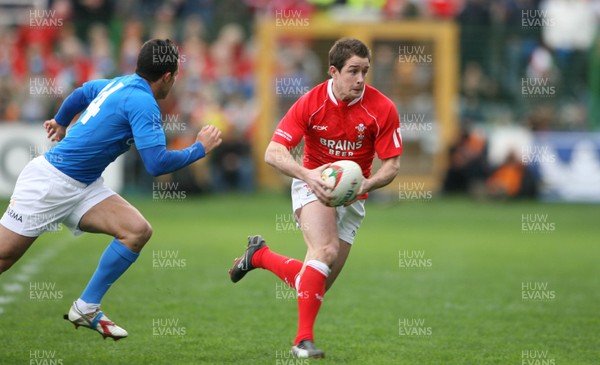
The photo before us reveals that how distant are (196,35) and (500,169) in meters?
7.29

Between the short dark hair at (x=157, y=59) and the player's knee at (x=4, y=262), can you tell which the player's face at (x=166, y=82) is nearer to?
the short dark hair at (x=157, y=59)

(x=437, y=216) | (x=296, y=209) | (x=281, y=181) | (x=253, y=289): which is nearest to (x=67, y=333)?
(x=296, y=209)

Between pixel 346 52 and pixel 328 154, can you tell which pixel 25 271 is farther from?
pixel 346 52

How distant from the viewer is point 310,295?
23.0 feet

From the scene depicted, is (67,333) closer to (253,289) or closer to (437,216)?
(253,289)

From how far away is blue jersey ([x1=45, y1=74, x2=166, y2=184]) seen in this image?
A: 684cm

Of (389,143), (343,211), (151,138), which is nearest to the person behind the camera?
(151,138)

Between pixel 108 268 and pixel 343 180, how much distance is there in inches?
→ 73.2

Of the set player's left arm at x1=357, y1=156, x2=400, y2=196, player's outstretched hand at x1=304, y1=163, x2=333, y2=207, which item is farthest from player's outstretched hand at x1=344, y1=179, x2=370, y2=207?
player's outstretched hand at x1=304, y1=163, x2=333, y2=207

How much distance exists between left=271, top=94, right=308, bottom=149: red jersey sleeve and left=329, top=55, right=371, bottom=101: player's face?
297 millimetres

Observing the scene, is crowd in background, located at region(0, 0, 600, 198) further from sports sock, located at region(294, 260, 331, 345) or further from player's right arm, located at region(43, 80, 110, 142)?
sports sock, located at region(294, 260, 331, 345)

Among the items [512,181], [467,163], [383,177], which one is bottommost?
[512,181]

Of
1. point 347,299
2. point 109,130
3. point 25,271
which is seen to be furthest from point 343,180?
point 25,271

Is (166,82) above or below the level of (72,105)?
above
